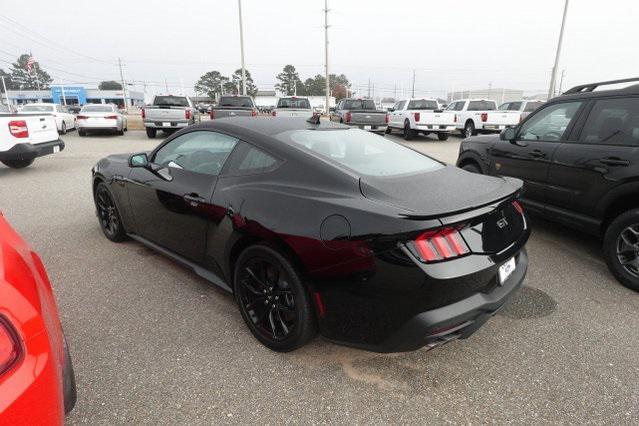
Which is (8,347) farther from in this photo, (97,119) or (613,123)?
Answer: (97,119)

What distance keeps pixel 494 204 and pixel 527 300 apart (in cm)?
145

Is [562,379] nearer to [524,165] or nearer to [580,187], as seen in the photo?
[580,187]

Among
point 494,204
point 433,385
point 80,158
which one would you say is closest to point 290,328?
point 433,385

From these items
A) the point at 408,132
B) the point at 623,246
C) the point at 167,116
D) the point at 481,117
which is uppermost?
the point at 167,116

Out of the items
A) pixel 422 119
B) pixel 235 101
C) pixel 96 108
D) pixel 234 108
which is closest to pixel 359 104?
pixel 422 119

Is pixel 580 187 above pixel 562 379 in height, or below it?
above

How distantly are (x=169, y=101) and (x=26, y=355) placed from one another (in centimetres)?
1704

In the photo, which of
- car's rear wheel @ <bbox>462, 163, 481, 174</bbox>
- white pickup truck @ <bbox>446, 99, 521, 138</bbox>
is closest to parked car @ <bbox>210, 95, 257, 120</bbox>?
white pickup truck @ <bbox>446, 99, 521, 138</bbox>

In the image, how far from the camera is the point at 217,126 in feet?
10.5

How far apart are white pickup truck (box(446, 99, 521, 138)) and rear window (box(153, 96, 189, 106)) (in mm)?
11710

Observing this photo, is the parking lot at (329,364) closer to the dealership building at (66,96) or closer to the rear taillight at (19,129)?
the rear taillight at (19,129)

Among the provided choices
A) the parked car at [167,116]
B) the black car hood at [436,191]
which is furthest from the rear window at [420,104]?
the black car hood at [436,191]

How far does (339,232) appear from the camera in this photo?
214 centimetres

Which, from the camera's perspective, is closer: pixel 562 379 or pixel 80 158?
pixel 562 379
